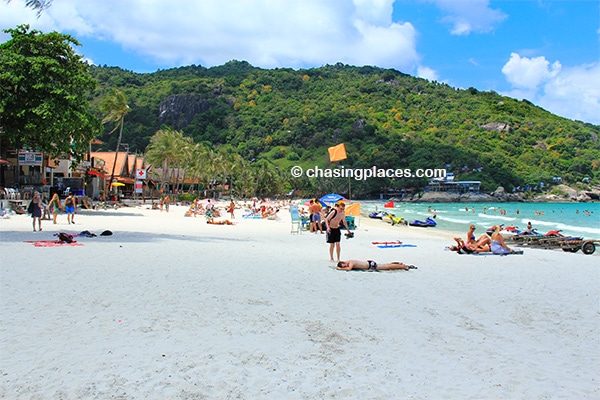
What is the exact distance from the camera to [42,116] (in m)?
17.9

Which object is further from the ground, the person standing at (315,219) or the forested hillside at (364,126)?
the forested hillside at (364,126)

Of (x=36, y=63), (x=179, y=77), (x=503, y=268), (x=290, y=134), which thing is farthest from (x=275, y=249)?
(x=179, y=77)

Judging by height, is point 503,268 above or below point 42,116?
below

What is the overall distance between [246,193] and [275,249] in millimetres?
74112

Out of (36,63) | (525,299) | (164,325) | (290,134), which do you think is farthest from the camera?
(290,134)

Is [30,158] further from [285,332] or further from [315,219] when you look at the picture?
[285,332]

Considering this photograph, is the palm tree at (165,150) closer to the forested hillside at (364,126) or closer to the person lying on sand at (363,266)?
the person lying on sand at (363,266)

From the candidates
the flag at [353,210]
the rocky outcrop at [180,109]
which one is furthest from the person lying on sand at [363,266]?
the rocky outcrop at [180,109]

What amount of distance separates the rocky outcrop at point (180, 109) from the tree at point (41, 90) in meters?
107

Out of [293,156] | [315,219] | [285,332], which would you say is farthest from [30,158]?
[293,156]

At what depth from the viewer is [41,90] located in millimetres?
18922

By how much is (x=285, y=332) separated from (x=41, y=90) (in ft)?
59.5

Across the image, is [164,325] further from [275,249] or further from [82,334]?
[275,249]

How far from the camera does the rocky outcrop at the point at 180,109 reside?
128750 millimetres
